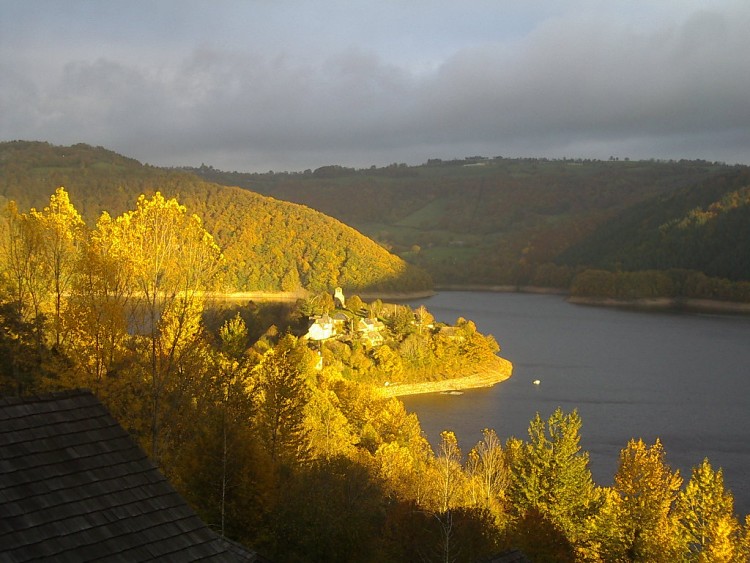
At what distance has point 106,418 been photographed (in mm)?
4977

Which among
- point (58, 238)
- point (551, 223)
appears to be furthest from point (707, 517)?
point (551, 223)

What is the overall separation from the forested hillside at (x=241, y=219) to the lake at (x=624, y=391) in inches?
1056

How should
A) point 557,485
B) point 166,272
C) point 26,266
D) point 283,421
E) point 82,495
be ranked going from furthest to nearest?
1. point 557,485
2. point 283,421
3. point 26,266
4. point 166,272
5. point 82,495

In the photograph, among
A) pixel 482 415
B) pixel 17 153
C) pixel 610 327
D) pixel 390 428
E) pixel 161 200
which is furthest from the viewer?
pixel 17 153

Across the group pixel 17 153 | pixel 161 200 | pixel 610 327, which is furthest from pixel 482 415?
pixel 17 153

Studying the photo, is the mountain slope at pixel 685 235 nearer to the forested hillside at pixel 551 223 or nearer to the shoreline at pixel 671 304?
the forested hillside at pixel 551 223

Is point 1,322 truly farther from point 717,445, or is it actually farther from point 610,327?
point 610,327

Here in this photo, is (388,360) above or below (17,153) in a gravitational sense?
below

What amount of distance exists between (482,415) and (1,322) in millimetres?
28014

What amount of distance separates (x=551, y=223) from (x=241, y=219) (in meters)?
86.2

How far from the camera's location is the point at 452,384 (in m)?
46.0

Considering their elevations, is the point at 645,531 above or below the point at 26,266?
below

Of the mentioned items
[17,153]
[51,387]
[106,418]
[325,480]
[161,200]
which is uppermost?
[17,153]

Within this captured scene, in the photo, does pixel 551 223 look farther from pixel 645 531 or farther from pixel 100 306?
pixel 100 306
